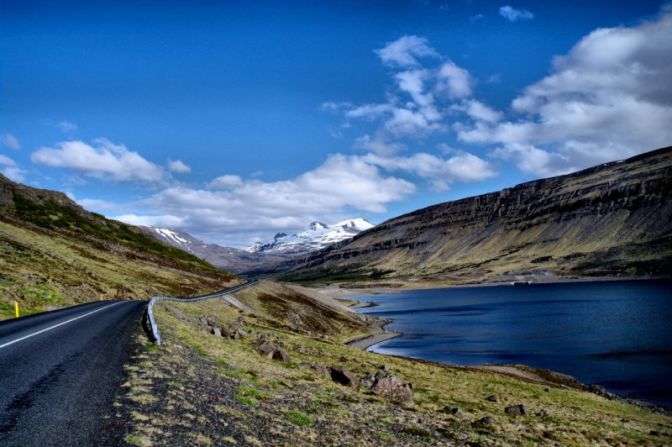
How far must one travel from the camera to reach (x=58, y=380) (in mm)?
17000

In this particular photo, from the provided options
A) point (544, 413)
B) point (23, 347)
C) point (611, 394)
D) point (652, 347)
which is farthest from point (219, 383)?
point (652, 347)

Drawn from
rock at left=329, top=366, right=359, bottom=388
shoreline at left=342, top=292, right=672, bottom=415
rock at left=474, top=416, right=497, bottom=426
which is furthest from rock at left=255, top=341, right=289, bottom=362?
shoreline at left=342, top=292, right=672, bottom=415

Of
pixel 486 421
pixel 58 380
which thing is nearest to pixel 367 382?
pixel 486 421

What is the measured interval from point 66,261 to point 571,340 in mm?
88226

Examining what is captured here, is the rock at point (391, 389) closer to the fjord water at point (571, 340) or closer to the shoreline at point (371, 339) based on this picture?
the fjord water at point (571, 340)

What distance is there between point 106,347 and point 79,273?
5548 cm

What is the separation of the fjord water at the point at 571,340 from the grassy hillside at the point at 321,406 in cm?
1889

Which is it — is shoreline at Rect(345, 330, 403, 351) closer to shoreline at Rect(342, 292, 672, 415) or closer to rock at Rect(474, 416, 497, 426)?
shoreline at Rect(342, 292, 672, 415)

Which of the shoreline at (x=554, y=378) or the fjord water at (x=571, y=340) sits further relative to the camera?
the fjord water at (x=571, y=340)

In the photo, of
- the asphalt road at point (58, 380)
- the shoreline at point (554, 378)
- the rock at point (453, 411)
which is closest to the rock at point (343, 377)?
the rock at point (453, 411)

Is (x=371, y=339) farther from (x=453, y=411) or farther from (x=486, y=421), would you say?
(x=486, y=421)

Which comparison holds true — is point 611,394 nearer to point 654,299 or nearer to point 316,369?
point 316,369

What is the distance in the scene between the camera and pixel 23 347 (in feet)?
75.0

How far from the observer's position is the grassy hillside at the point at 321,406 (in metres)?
14.6
